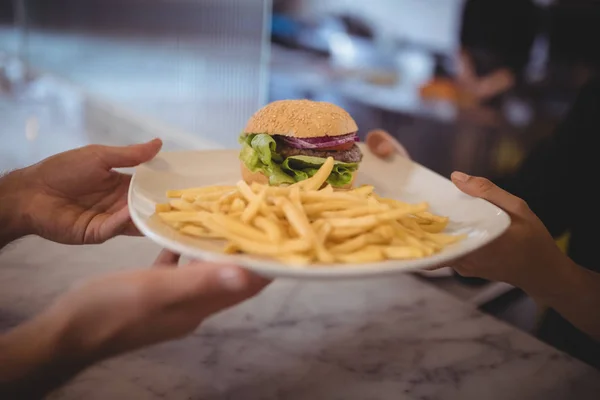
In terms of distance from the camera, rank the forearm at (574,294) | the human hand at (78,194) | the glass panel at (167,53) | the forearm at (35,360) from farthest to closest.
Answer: the glass panel at (167,53) < the human hand at (78,194) < the forearm at (574,294) < the forearm at (35,360)

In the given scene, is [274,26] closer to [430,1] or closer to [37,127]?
[430,1]

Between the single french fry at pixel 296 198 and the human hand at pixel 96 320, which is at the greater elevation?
the single french fry at pixel 296 198

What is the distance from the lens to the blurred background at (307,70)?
228 cm

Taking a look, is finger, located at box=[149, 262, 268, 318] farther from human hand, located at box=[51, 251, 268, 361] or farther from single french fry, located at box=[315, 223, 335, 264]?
single french fry, located at box=[315, 223, 335, 264]

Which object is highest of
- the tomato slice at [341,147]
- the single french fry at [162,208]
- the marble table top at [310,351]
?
the tomato slice at [341,147]

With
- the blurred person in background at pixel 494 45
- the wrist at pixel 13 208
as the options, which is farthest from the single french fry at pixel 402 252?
the blurred person in background at pixel 494 45

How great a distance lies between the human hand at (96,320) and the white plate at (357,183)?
11cm

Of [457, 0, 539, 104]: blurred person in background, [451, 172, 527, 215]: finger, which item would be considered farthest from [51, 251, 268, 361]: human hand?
[457, 0, 539, 104]: blurred person in background

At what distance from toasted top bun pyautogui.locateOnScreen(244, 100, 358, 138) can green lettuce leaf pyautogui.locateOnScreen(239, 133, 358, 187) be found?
51 mm

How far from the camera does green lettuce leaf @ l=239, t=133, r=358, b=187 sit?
62.1 inches

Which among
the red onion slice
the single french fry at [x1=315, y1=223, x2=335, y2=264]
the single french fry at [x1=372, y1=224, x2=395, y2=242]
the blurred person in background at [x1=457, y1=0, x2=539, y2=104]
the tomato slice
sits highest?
the blurred person in background at [x1=457, y1=0, x2=539, y2=104]

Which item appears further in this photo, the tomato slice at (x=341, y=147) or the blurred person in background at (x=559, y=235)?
the tomato slice at (x=341, y=147)

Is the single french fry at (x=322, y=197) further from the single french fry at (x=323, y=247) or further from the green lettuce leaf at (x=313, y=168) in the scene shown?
the green lettuce leaf at (x=313, y=168)

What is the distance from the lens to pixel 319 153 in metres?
1.62
